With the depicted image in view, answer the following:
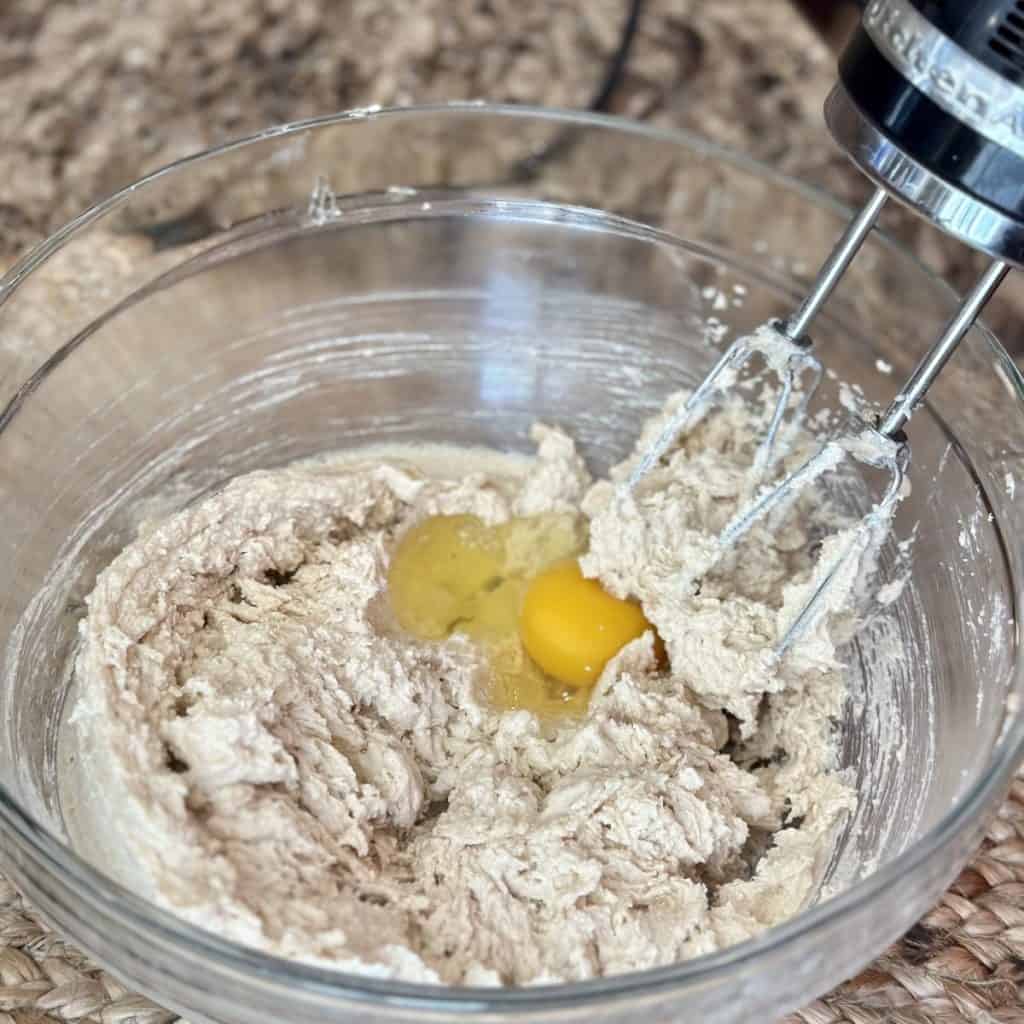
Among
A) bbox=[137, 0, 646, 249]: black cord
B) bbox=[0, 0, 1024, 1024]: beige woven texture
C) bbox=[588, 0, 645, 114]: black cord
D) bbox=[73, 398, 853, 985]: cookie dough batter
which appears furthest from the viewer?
bbox=[588, 0, 645, 114]: black cord

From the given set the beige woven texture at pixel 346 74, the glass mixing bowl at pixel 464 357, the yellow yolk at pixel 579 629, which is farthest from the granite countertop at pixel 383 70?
the yellow yolk at pixel 579 629

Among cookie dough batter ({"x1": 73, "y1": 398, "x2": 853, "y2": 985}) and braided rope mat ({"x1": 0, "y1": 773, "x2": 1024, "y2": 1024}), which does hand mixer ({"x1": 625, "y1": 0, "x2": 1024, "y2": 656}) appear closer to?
cookie dough batter ({"x1": 73, "y1": 398, "x2": 853, "y2": 985})

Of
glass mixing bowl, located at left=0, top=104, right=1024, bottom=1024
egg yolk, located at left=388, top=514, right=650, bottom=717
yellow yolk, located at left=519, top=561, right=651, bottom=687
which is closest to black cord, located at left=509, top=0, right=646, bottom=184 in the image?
glass mixing bowl, located at left=0, top=104, right=1024, bottom=1024

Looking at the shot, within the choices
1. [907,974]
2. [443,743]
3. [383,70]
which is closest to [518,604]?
[443,743]

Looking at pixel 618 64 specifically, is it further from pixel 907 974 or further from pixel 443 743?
pixel 907 974

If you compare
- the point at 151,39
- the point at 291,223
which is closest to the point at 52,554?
the point at 291,223

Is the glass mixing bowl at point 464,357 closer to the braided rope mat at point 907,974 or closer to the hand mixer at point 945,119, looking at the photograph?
the braided rope mat at point 907,974

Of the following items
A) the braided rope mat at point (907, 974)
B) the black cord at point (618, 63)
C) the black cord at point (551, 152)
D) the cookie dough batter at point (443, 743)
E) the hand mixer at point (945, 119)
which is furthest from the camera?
the black cord at point (618, 63)
